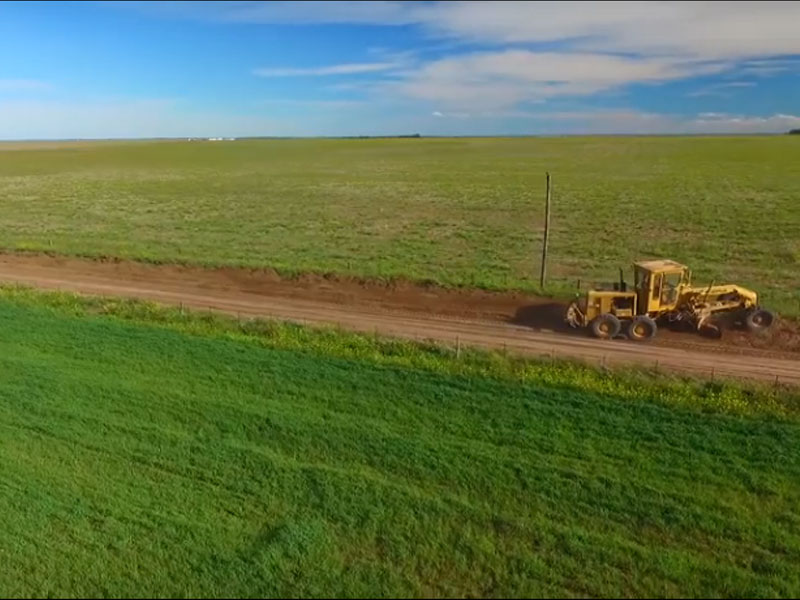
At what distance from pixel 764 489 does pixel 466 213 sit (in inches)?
1384

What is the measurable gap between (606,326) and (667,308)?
1.70 m

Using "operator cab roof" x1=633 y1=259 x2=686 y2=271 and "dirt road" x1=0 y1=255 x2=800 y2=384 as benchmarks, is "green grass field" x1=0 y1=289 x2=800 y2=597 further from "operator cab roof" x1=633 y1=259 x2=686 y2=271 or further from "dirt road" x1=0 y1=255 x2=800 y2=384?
"operator cab roof" x1=633 y1=259 x2=686 y2=271

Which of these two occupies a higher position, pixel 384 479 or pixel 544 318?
pixel 544 318

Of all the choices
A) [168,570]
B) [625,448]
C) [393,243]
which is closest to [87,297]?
[393,243]

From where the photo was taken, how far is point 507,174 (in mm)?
72312

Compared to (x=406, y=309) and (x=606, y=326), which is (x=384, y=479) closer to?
(x=606, y=326)

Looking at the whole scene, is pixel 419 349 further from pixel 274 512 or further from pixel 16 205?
pixel 16 205

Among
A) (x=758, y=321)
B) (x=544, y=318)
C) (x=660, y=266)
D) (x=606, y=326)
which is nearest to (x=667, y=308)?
(x=660, y=266)

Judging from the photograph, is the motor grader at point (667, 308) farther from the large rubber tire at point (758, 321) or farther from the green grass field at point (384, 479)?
the green grass field at point (384, 479)

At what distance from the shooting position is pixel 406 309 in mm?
24062

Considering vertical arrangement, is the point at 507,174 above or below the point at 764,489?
above

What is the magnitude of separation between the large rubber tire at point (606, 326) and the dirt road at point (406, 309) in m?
0.27

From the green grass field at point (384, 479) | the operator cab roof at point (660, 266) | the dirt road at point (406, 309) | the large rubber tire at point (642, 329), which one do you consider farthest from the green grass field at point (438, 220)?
→ the green grass field at point (384, 479)

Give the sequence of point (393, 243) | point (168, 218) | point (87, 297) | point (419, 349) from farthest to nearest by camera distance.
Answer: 1. point (168, 218)
2. point (393, 243)
3. point (87, 297)
4. point (419, 349)
